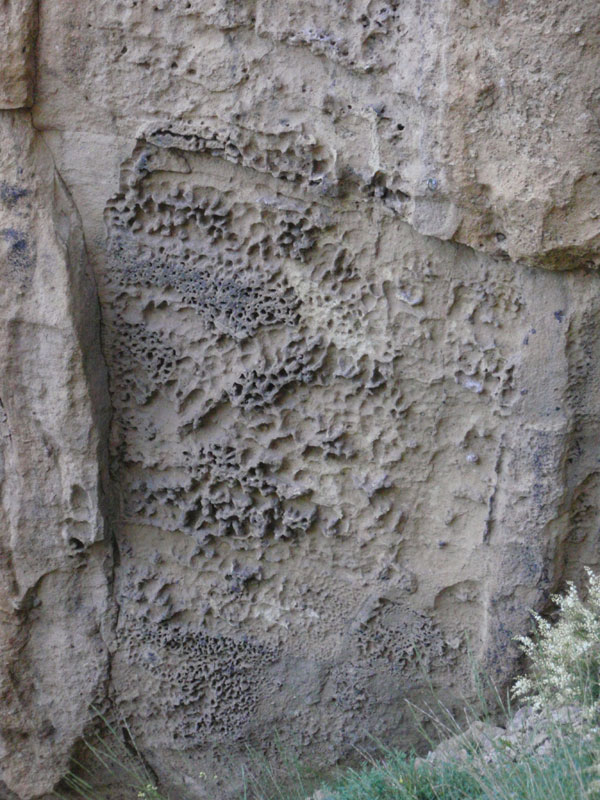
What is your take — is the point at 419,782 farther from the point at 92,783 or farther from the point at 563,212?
the point at 563,212

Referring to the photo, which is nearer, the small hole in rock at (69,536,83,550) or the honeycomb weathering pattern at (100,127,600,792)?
the honeycomb weathering pattern at (100,127,600,792)

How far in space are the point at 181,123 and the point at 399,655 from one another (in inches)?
57.5

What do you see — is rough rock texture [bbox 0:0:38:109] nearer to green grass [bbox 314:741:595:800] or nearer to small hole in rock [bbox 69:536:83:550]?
small hole in rock [bbox 69:536:83:550]

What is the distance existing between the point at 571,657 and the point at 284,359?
95 cm

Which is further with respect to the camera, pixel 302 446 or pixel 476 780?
pixel 302 446

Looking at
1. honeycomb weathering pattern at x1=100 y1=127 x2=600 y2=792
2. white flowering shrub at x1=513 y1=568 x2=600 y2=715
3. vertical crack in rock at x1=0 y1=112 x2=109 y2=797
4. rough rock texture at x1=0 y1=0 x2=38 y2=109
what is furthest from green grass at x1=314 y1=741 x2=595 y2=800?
rough rock texture at x1=0 y1=0 x2=38 y2=109

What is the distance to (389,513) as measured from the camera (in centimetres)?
244

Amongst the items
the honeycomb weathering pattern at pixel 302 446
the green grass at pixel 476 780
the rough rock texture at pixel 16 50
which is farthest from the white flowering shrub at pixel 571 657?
the rough rock texture at pixel 16 50

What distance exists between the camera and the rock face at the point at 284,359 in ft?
6.78

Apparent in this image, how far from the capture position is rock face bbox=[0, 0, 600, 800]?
2066 millimetres

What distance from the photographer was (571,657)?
1983 mm

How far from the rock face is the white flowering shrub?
25 cm

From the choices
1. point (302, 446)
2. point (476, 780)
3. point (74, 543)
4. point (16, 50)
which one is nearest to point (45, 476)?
point (74, 543)

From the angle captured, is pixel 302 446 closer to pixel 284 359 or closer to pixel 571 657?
pixel 284 359
